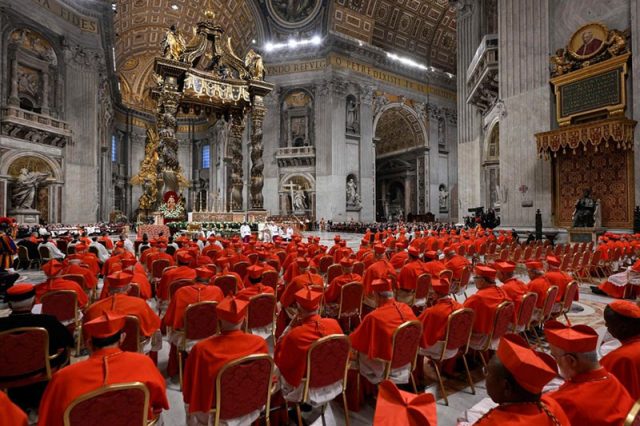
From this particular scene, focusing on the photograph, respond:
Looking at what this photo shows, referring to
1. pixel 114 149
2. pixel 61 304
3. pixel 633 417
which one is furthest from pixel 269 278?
pixel 114 149

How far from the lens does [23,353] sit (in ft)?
9.77

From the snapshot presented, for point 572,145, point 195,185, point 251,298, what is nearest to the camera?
point 251,298

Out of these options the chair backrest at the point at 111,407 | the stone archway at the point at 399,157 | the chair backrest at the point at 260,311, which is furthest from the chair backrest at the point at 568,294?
the stone archway at the point at 399,157

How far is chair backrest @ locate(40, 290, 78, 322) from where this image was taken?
14.1 feet

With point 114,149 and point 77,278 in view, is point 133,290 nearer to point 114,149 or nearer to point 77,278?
point 77,278

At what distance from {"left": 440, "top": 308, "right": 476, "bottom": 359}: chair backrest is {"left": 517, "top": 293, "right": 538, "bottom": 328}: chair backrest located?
35.0 inches

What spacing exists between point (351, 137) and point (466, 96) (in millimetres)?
10442

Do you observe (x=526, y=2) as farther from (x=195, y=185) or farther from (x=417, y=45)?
(x=195, y=185)

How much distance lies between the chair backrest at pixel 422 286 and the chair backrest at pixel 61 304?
15.1 ft

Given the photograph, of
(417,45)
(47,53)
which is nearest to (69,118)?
(47,53)

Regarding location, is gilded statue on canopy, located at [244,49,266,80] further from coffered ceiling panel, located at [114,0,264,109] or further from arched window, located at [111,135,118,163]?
arched window, located at [111,135,118,163]

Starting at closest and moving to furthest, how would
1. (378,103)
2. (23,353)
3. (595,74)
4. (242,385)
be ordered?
(242,385)
(23,353)
(595,74)
(378,103)

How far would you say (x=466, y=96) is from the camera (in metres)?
25.2

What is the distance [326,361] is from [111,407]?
57.7 inches
